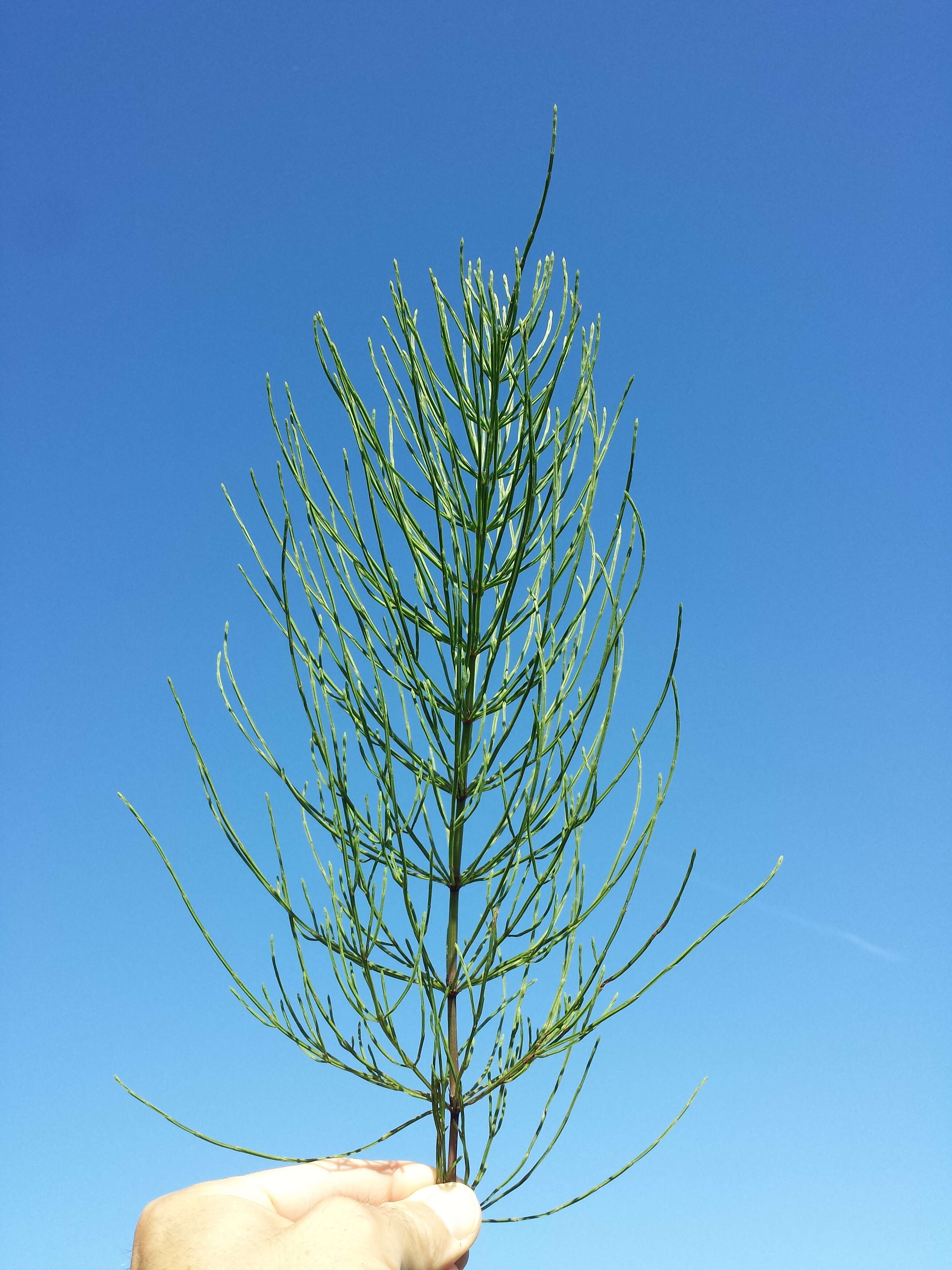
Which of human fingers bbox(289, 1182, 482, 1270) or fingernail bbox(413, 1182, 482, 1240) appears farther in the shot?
fingernail bbox(413, 1182, 482, 1240)

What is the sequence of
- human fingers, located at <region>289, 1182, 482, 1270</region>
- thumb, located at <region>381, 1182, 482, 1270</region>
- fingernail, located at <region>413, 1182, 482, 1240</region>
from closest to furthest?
human fingers, located at <region>289, 1182, 482, 1270</region>, thumb, located at <region>381, 1182, 482, 1270</region>, fingernail, located at <region>413, 1182, 482, 1240</region>

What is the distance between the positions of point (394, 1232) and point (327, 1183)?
1.33 feet

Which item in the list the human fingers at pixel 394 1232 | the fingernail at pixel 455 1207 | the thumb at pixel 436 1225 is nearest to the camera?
the human fingers at pixel 394 1232

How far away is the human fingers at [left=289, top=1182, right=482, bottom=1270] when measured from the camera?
171 centimetres

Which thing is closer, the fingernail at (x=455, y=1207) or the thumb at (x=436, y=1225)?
the thumb at (x=436, y=1225)

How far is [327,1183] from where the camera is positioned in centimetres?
216

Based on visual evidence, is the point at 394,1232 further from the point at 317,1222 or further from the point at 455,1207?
the point at 455,1207

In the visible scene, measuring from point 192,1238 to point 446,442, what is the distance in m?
1.93

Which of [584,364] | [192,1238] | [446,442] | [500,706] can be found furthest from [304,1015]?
[584,364]

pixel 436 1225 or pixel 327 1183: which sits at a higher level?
pixel 327 1183

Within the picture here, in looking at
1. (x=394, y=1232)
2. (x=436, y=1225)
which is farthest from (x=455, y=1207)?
(x=394, y=1232)

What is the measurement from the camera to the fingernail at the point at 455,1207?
204 cm

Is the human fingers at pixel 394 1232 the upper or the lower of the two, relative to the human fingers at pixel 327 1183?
lower

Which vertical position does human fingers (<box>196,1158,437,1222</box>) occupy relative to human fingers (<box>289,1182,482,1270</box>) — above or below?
above
